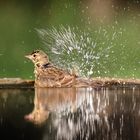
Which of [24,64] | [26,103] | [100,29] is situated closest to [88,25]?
[100,29]

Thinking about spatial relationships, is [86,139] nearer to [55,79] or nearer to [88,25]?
[55,79]

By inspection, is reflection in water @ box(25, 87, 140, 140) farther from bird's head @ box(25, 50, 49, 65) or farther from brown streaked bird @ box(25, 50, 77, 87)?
bird's head @ box(25, 50, 49, 65)

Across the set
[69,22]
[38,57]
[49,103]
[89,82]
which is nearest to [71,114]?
[49,103]

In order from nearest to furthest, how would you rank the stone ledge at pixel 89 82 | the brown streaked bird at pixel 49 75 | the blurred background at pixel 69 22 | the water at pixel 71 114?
1. the water at pixel 71 114
2. the stone ledge at pixel 89 82
3. the brown streaked bird at pixel 49 75
4. the blurred background at pixel 69 22

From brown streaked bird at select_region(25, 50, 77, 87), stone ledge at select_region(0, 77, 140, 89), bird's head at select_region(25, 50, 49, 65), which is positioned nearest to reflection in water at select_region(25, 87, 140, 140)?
stone ledge at select_region(0, 77, 140, 89)

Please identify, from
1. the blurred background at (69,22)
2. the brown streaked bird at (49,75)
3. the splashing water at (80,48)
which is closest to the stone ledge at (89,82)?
the brown streaked bird at (49,75)

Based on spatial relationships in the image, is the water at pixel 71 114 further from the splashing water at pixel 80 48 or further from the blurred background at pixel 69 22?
the blurred background at pixel 69 22

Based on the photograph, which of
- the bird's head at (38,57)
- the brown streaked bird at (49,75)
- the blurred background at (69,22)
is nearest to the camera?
the brown streaked bird at (49,75)

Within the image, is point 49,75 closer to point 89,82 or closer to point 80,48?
point 89,82
